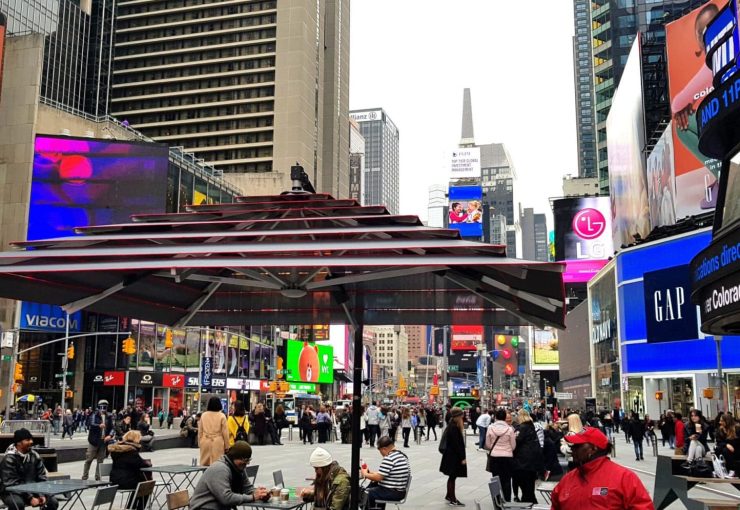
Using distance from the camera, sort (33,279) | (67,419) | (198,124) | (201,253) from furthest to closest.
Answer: (198,124), (67,419), (33,279), (201,253)

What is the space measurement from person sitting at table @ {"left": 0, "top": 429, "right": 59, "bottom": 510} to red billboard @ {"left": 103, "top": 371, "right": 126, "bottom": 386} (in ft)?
184

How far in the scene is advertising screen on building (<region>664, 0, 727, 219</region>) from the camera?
46.9m

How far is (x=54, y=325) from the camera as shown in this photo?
198 ft

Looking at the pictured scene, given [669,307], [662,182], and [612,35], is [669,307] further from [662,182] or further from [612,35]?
[612,35]

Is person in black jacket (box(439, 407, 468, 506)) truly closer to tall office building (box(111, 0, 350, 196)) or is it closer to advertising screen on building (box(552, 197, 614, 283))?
advertising screen on building (box(552, 197, 614, 283))

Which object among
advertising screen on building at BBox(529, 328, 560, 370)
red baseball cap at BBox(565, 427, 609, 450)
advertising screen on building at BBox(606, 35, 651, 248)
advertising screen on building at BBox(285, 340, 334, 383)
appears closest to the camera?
red baseball cap at BBox(565, 427, 609, 450)

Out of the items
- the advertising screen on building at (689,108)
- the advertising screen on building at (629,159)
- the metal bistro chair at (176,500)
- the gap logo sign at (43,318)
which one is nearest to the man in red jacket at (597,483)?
the metal bistro chair at (176,500)

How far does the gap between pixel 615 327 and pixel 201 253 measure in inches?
2175

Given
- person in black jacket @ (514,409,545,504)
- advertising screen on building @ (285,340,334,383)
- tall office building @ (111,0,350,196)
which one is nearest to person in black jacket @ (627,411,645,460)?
person in black jacket @ (514,409,545,504)

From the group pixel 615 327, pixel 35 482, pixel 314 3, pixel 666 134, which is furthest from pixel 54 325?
pixel 314 3

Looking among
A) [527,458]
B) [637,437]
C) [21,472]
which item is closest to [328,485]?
[21,472]

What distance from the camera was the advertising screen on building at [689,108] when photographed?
4688 cm

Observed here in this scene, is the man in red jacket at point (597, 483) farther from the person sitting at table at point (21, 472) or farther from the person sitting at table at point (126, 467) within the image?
the person sitting at table at point (126, 467)

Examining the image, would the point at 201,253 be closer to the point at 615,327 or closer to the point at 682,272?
the point at 682,272
